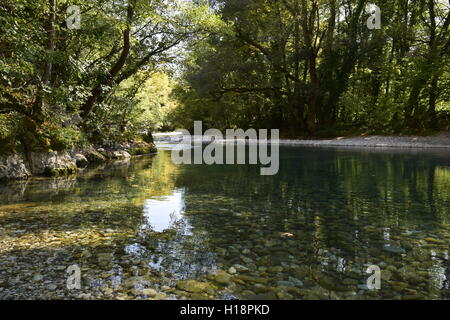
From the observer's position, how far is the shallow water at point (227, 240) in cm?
374

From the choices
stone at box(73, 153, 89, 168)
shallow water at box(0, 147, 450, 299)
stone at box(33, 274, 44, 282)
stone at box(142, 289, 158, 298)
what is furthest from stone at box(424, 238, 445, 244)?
stone at box(73, 153, 89, 168)

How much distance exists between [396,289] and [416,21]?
3160cm

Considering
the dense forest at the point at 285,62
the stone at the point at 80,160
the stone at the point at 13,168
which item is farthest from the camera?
the dense forest at the point at 285,62

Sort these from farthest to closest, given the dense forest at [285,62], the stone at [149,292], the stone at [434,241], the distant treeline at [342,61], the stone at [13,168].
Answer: the distant treeline at [342,61] < the dense forest at [285,62] < the stone at [13,168] < the stone at [434,241] < the stone at [149,292]

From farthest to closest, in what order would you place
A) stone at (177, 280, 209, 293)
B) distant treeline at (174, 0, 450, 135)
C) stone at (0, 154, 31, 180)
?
distant treeline at (174, 0, 450, 135)
stone at (0, 154, 31, 180)
stone at (177, 280, 209, 293)

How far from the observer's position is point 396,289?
3.64 m

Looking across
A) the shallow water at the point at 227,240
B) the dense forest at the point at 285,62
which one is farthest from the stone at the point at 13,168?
the dense forest at the point at 285,62

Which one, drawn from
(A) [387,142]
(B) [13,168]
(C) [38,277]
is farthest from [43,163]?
(A) [387,142]

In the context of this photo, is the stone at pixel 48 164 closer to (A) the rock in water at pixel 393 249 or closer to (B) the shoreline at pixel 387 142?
(A) the rock in water at pixel 393 249

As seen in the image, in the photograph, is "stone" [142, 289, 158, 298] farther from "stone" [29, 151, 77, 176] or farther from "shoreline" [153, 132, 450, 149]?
"shoreline" [153, 132, 450, 149]

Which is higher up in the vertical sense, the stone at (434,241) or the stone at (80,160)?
the stone at (80,160)

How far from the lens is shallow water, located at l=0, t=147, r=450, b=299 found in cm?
374
